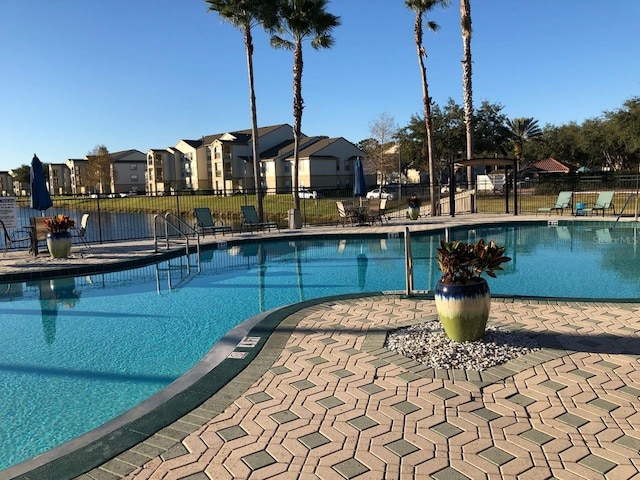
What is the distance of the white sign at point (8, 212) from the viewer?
469 inches

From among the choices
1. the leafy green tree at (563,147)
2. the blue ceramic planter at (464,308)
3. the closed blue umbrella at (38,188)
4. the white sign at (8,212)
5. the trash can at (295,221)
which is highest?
the leafy green tree at (563,147)

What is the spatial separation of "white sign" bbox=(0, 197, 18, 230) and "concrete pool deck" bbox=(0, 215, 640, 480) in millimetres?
9783

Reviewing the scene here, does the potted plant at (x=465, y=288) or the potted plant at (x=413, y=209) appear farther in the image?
the potted plant at (x=413, y=209)

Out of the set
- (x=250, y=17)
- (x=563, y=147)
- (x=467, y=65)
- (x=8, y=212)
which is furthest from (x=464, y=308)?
(x=563, y=147)

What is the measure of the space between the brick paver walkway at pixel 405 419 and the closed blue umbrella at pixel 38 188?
32.8ft

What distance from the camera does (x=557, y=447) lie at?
2785 mm

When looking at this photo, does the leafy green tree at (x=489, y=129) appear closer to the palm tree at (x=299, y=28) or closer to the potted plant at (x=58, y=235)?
the palm tree at (x=299, y=28)

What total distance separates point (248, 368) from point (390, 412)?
4.53ft

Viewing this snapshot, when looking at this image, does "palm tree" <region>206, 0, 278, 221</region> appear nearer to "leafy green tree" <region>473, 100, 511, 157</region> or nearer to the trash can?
the trash can

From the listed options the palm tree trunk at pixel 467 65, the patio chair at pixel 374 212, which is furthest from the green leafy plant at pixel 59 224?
the palm tree trunk at pixel 467 65

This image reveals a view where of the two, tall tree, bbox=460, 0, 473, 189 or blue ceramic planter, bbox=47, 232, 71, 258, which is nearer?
blue ceramic planter, bbox=47, 232, 71, 258

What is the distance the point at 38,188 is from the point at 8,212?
88 centimetres

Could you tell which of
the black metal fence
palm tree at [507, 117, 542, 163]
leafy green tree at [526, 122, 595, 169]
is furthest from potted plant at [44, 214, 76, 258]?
palm tree at [507, 117, 542, 163]

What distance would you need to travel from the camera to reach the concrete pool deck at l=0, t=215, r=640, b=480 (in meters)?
2.65
